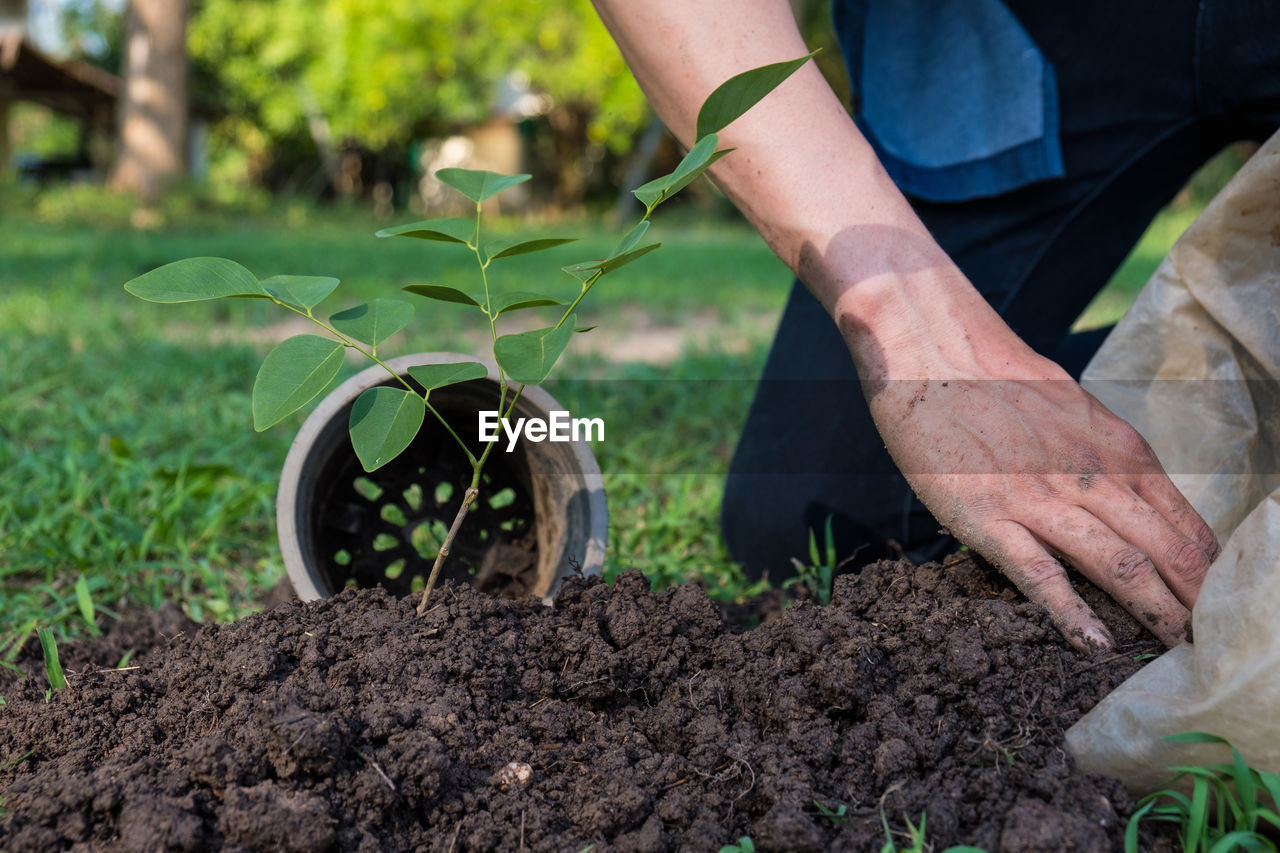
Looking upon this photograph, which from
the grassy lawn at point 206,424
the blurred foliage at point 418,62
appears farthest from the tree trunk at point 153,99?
the blurred foliage at point 418,62

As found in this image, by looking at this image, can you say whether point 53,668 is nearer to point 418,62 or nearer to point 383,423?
point 383,423

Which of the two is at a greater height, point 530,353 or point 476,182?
point 476,182

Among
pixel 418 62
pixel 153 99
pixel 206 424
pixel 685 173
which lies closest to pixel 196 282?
pixel 685 173

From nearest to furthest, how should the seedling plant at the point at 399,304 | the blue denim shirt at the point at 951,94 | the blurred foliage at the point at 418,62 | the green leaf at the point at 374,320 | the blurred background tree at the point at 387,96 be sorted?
the seedling plant at the point at 399,304 → the green leaf at the point at 374,320 → the blue denim shirt at the point at 951,94 → the blurred background tree at the point at 387,96 → the blurred foliage at the point at 418,62

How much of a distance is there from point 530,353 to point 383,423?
0.55 feet

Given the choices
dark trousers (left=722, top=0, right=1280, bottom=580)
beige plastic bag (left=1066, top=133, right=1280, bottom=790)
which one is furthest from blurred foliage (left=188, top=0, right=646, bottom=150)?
beige plastic bag (left=1066, top=133, right=1280, bottom=790)

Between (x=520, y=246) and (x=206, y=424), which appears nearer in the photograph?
(x=520, y=246)

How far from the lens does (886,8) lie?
1.99m

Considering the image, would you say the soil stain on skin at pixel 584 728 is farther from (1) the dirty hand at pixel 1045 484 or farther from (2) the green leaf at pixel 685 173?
(2) the green leaf at pixel 685 173

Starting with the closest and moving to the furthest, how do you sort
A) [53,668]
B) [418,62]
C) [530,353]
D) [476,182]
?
1. [530,353]
2. [476,182]
3. [53,668]
4. [418,62]

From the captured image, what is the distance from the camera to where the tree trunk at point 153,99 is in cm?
966

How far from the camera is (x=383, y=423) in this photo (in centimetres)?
94

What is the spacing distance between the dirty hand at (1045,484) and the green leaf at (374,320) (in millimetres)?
556

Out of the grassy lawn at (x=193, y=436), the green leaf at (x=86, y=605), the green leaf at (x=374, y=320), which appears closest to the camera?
the green leaf at (x=374, y=320)
